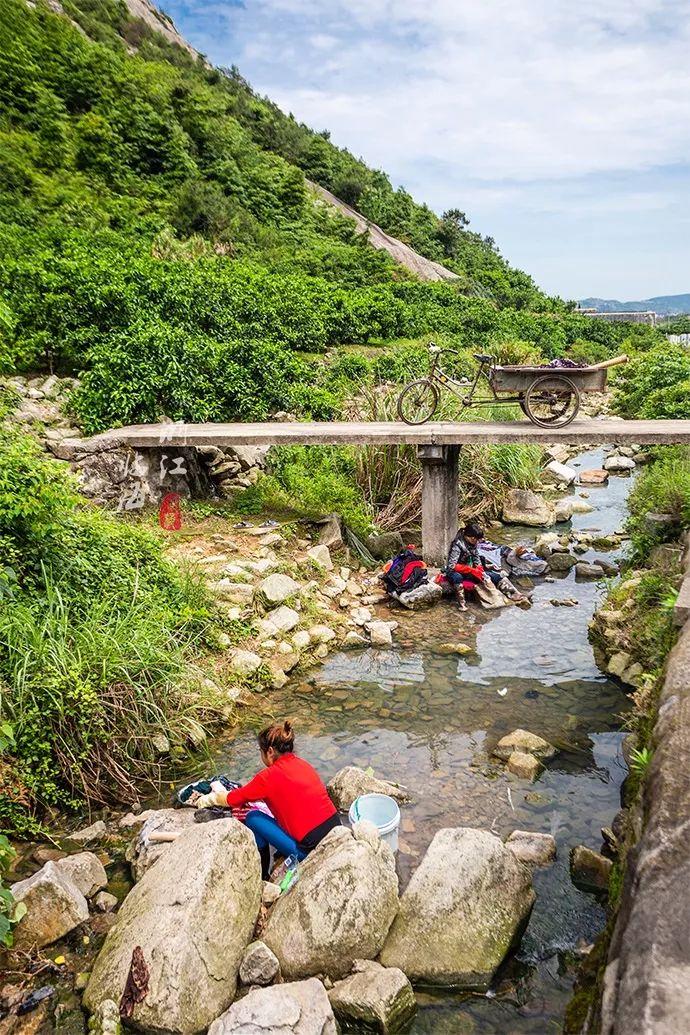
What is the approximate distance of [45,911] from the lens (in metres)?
4.10

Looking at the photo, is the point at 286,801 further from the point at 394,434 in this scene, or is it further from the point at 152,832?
the point at 394,434

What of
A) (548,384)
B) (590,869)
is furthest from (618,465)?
(590,869)

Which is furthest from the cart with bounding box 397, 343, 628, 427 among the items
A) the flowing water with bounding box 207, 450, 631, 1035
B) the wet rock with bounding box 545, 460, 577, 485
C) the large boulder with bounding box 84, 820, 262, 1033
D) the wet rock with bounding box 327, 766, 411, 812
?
the large boulder with bounding box 84, 820, 262, 1033

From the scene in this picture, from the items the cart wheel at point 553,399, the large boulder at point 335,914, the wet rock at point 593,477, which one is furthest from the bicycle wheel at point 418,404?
the large boulder at point 335,914

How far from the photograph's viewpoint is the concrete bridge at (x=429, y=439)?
9.92m

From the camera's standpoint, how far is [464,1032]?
359 centimetres

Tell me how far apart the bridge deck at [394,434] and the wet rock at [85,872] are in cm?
646

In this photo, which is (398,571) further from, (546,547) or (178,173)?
(178,173)

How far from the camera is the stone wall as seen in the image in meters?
2.18

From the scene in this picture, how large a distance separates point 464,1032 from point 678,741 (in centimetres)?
179

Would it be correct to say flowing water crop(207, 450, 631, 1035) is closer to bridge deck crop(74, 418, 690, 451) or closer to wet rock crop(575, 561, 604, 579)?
wet rock crop(575, 561, 604, 579)

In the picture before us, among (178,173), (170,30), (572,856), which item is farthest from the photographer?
(170,30)

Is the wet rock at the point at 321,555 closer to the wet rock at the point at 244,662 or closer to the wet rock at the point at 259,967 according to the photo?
the wet rock at the point at 244,662

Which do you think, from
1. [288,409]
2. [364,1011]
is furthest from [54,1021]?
[288,409]
